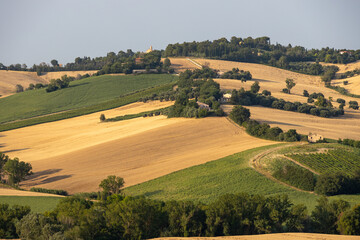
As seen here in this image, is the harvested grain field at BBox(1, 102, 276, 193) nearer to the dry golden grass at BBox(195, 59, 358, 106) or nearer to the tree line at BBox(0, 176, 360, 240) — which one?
the tree line at BBox(0, 176, 360, 240)

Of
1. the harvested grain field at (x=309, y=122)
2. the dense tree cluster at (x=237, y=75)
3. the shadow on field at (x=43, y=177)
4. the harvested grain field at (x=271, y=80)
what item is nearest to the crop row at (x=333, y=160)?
the harvested grain field at (x=309, y=122)

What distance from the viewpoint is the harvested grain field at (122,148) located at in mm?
57969

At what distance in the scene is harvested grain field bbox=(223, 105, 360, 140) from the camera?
76250 mm

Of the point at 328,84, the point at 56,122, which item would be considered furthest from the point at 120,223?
the point at 328,84

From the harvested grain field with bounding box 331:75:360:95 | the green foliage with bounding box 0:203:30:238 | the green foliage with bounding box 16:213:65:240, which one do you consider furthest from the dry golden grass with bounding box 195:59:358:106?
the green foliage with bounding box 16:213:65:240

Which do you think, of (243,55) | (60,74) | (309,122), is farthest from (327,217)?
(60,74)

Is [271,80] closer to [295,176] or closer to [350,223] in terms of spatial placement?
[295,176]

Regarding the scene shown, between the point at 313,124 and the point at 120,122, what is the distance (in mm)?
36925

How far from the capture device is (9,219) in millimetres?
34562

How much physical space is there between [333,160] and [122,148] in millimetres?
29775

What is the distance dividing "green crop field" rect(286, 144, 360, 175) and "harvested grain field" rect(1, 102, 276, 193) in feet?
31.0

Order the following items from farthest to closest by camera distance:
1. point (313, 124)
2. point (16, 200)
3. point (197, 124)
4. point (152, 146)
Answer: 1. point (313, 124)
2. point (197, 124)
3. point (152, 146)
4. point (16, 200)

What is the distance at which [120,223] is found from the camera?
111 ft

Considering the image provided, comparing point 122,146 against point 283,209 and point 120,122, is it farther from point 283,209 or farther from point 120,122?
point 283,209
